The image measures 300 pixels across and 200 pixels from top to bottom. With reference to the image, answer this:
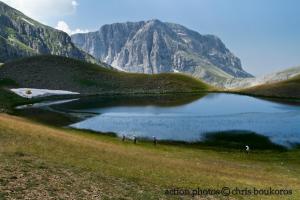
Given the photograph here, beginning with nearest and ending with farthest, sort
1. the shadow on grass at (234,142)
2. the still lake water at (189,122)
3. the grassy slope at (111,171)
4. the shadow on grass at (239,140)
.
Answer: the grassy slope at (111,171), the shadow on grass at (234,142), the shadow on grass at (239,140), the still lake water at (189,122)

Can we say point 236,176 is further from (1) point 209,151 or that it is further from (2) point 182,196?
(1) point 209,151

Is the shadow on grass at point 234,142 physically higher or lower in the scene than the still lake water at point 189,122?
lower

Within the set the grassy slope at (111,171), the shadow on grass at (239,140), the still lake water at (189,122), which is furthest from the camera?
the still lake water at (189,122)

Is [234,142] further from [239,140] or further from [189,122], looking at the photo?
[189,122]

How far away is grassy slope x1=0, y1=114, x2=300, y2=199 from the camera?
30.0 m

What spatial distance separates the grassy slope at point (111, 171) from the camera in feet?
98.4

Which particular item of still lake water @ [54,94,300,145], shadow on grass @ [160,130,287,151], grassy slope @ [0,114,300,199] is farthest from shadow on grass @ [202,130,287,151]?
grassy slope @ [0,114,300,199]

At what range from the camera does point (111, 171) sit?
127 feet

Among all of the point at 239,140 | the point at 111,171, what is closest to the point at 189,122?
the point at 239,140

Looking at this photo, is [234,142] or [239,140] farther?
[239,140]

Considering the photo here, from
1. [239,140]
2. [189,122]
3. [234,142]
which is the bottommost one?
[234,142]

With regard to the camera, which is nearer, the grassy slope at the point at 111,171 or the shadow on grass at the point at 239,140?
the grassy slope at the point at 111,171

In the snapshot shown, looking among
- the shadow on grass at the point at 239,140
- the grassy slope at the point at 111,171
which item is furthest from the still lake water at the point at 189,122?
the grassy slope at the point at 111,171

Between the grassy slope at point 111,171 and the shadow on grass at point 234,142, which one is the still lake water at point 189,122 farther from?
the grassy slope at point 111,171
